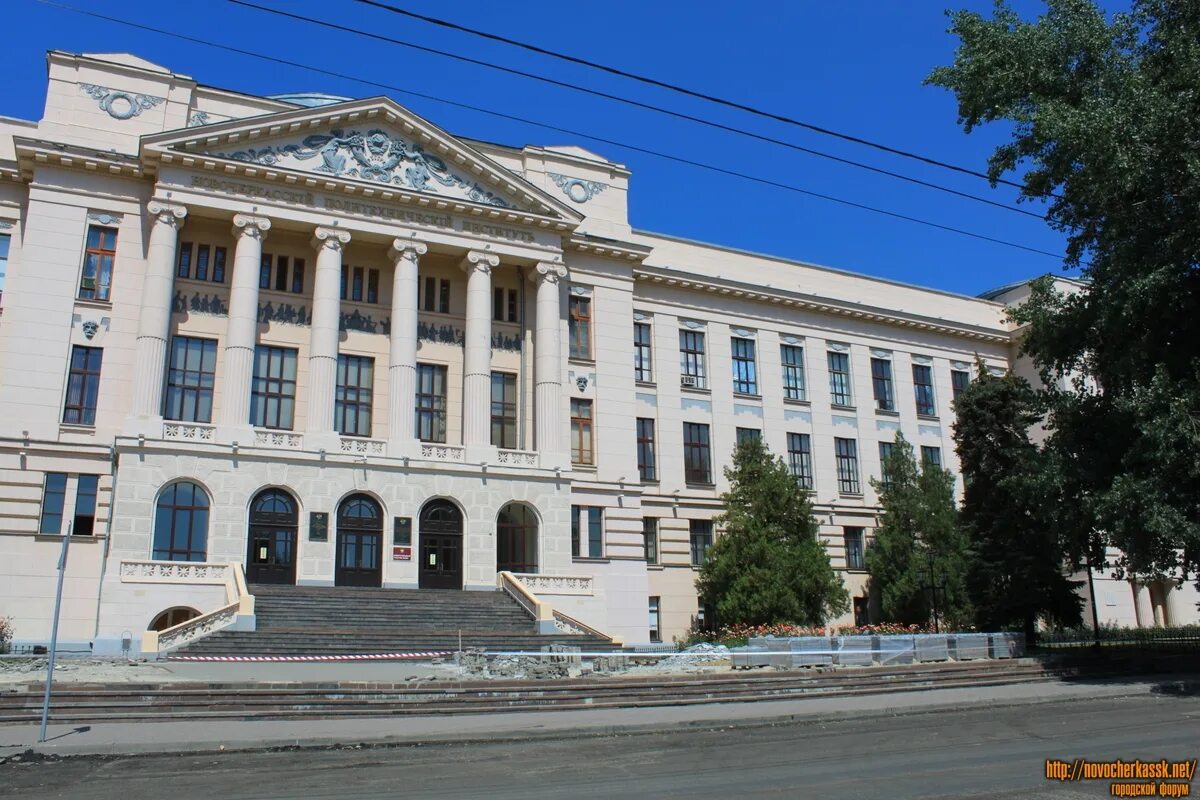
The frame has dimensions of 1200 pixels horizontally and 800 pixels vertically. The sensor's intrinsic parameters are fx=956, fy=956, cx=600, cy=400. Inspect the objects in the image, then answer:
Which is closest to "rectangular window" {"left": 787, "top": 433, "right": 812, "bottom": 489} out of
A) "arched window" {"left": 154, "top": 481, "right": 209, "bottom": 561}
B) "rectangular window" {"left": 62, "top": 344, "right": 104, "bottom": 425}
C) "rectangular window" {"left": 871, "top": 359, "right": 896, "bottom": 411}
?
"rectangular window" {"left": 871, "top": 359, "right": 896, "bottom": 411}

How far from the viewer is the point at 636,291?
1710 inches

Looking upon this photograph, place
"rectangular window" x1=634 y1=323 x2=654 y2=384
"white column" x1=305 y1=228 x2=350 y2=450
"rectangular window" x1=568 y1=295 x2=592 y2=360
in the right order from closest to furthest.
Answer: "white column" x1=305 y1=228 x2=350 y2=450 < "rectangular window" x1=568 y1=295 x2=592 y2=360 < "rectangular window" x1=634 y1=323 x2=654 y2=384

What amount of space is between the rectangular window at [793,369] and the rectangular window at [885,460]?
4.95m

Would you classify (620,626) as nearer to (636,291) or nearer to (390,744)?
(636,291)

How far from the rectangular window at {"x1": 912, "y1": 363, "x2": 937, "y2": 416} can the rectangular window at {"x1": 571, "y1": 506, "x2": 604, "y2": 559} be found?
20256 mm

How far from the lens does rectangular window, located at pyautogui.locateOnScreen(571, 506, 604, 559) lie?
37.9 metres

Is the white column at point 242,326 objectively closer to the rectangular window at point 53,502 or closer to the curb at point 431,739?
the rectangular window at point 53,502

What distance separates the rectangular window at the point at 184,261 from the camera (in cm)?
3456

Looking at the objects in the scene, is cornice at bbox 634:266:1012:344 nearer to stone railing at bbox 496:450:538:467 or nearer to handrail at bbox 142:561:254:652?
stone railing at bbox 496:450:538:467

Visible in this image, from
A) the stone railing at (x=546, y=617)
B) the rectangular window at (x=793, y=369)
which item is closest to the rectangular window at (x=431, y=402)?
the stone railing at (x=546, y=617)

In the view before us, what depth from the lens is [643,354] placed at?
141 feet

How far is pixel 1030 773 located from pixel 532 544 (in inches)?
1060

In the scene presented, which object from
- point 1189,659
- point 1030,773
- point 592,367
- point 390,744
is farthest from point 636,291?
point 1030,773

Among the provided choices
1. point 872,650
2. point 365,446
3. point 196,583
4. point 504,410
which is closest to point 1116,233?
point 872,650
